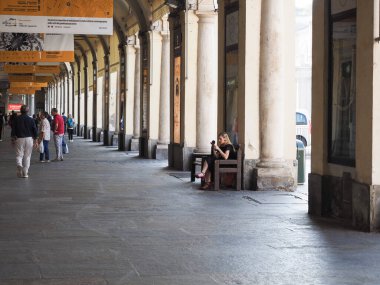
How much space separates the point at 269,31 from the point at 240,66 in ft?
2.94

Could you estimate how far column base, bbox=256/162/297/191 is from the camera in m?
14.3

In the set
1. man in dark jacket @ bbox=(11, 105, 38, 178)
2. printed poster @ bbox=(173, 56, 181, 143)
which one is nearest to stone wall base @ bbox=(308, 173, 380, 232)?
man in dark jacket @ bbox=(11, 105, 38, 178)

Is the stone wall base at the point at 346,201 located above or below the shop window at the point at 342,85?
below

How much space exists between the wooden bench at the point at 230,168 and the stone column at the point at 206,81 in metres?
4.16

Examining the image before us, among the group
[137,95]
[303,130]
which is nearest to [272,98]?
[303,130]

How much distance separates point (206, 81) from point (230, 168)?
4549mm

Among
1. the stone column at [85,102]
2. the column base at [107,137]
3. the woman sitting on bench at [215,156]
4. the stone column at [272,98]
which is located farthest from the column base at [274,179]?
the stone column at [85,102]

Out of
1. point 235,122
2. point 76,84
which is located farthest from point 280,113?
point 76,84

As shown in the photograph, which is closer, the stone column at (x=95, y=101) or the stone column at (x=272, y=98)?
the stone column at (x=272, y=98)

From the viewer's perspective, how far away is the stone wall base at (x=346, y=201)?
9.29m

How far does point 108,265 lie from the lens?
278 inches

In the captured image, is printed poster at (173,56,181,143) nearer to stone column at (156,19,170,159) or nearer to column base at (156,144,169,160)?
stone column at (156,19,170,159)

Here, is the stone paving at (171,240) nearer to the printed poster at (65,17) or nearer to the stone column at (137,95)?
the printed poster at (65,17)

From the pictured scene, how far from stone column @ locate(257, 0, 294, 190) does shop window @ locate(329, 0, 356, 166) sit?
12.1 ft
